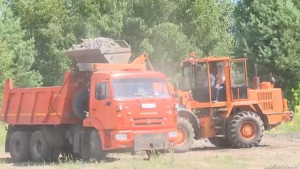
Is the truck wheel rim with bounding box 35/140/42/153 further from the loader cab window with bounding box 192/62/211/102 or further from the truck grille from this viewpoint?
the loader cab window with bounding box 192/62/211/102

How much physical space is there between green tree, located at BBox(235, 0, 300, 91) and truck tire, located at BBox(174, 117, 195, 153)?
17.2m

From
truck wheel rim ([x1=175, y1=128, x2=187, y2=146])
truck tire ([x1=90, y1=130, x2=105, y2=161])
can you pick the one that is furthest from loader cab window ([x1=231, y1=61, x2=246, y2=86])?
truck tire ([x1=90, y1=130, x2=105, y2=161])

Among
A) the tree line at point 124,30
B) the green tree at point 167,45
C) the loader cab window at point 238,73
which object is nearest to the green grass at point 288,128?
the tree line at point 124,30

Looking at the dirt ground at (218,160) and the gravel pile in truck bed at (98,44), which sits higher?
the gravel pile in truck bed at (98,44)

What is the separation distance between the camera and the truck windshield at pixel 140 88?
17.0 metres

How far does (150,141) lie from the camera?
16844 millimetres

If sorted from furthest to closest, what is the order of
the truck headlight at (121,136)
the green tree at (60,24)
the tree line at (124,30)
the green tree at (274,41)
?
1. the green tree at (60,24)
2. the tree line at (124,30)
3. the green tree at (274,41)
4. the truck headlight at (121,136)

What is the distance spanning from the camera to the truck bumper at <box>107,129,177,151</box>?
1664 centimetres

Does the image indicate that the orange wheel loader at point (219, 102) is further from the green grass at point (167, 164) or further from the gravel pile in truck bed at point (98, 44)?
the green grass at point (167, 164)

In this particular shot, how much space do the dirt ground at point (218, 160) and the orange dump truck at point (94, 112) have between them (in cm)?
63

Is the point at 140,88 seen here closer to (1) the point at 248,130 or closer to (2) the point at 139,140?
(2) the point at 139,140

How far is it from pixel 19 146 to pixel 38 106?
1826 millimetres

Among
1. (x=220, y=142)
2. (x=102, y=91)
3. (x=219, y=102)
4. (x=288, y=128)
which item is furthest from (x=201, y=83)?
(x=288, y=128)

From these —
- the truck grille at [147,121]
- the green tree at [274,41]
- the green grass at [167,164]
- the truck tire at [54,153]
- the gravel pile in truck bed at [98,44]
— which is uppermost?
the green tree at [274,41]
